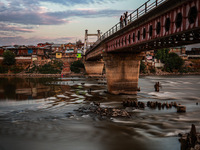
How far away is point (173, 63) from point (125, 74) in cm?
11167

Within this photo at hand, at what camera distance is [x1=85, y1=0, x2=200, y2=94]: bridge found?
18.5 meters

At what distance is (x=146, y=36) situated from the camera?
88.6 ft

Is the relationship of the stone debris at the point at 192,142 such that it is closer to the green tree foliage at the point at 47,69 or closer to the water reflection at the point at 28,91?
the water reflection at the point at 28,91

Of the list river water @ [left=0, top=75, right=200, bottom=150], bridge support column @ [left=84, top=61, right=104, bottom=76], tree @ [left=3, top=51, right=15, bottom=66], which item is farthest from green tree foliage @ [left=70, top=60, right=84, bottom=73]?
river water @ [left=0, top=75, right=200, bottom=150]

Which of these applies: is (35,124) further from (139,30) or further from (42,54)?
(42,54)

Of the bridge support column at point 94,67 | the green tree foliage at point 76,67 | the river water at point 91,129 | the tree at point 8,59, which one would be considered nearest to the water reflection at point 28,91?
the river water at point 91,129

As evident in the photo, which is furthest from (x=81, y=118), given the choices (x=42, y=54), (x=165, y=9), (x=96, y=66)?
(x=42, y=54)

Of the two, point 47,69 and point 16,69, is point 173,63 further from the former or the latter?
point 16,69

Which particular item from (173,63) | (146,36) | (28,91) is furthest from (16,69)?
(146,36)

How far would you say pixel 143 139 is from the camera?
759 inches

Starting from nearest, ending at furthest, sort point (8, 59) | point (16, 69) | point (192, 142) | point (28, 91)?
point (192, 142), point (28, 91), point (16, 69), point (8, 59)

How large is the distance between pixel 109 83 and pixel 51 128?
22.8m

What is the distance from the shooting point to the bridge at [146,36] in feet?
60.6

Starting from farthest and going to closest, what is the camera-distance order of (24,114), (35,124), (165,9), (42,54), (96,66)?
(42,54), (96,66), (24,114), (35,124), (165,9)
